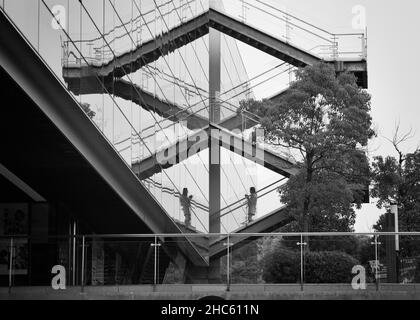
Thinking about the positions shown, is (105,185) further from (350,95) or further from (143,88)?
(350,95)

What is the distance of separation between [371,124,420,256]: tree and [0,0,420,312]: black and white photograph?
7cm

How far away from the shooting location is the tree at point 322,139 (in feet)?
99.0

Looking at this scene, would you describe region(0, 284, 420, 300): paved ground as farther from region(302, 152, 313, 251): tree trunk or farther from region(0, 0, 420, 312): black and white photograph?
region(302, 152, 313, 251): tree trunk

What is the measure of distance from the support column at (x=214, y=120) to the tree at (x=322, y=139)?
4997 mm

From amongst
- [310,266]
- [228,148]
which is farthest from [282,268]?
[228,148]

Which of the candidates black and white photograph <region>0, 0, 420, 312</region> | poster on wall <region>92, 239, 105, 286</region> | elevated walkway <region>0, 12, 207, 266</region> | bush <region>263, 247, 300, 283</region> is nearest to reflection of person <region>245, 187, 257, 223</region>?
black and white photograph <region>0, 0, 420, 312</region>

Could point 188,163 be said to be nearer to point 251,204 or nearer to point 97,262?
point 251,204

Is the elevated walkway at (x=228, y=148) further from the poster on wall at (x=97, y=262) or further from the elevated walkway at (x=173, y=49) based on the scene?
the poster on wall at (x=97, y=262)

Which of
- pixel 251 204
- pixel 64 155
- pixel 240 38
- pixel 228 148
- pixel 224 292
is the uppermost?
pixel 240 38

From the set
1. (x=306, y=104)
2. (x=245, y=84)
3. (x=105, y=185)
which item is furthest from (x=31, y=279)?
(x=245, y=84)

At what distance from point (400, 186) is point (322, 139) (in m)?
5.63

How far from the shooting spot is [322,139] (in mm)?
30094

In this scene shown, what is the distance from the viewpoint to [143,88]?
26000mm

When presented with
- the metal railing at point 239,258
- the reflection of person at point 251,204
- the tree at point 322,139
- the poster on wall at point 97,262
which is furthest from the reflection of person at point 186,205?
the poster on wall at point 97,262
